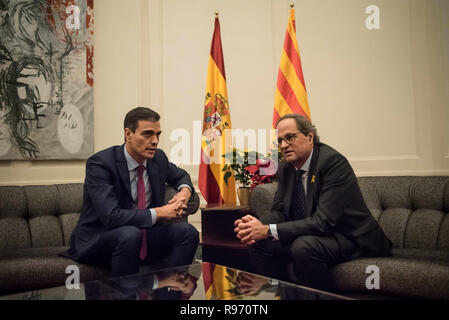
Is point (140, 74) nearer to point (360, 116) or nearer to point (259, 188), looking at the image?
point (259, 188)

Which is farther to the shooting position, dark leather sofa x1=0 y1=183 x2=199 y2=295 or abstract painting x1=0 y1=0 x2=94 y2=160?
abstract painting x1=0 y1=0 x2=94 y2=160

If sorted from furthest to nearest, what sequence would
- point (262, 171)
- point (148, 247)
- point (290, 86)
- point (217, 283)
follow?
point (290, 86), point (262, 171), point (148, 247), point (217, 283)

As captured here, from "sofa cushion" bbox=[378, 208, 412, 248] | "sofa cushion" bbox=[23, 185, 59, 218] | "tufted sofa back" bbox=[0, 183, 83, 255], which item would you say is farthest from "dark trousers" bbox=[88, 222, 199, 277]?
"sofa cushion" bbox=[378, 208, 412, 248]

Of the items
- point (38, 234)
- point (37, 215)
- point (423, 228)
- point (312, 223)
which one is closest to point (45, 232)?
point (38, 234)

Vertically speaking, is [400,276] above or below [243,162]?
below

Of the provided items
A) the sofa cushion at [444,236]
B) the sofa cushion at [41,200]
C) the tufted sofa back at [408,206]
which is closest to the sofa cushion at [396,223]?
the tufted sofa back at [408,206]

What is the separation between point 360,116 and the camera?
3.81 m

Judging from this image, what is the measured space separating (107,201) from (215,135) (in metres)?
1.58

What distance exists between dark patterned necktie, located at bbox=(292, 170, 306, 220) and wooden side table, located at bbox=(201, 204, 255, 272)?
0.56m

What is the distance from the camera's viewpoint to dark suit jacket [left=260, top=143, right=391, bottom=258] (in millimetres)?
1903

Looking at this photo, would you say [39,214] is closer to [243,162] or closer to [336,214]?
[243,162]

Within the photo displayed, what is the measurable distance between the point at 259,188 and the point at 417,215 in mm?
905

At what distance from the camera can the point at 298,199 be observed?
215 centimetres

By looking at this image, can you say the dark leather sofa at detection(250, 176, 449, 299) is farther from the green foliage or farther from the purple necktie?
the purple necktie
